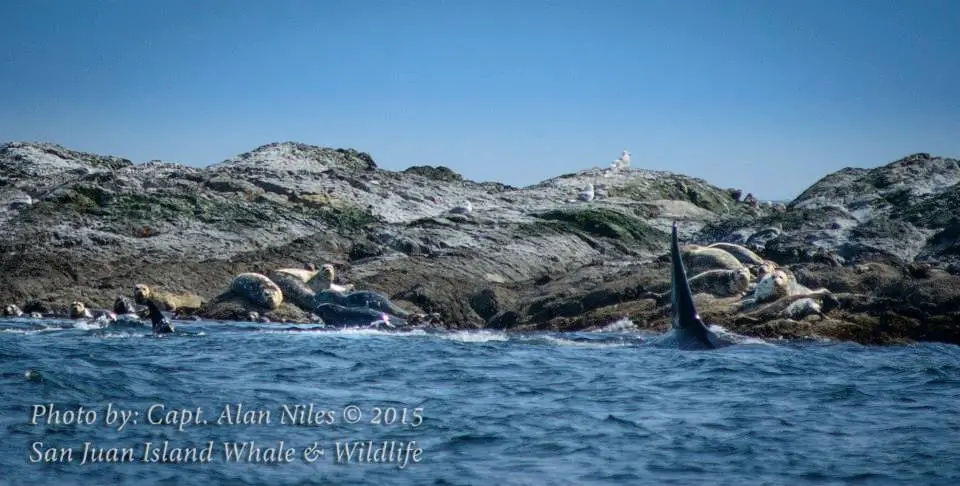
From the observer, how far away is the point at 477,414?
12.4 m

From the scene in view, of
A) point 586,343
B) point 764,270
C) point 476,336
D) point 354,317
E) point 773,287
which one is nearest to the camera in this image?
point 586,343

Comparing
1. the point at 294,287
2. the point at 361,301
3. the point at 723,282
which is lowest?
the point at 361,301

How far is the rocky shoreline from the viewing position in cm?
2344

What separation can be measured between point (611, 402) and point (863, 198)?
88.2ft

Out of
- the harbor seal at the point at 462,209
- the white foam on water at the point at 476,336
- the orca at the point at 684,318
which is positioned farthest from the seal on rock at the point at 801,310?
the harbor seal at the point at 462,209

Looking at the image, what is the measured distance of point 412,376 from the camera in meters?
15.1

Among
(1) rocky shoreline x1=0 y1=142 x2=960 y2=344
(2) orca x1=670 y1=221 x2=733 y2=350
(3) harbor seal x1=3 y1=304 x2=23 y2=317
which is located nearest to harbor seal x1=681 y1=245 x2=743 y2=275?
(1) rocky shoreline x1=0 y1=142 x2=960 y2=344

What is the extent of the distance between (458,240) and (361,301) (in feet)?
29.6

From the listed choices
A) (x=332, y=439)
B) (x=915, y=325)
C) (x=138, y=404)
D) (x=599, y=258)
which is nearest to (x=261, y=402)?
(x=138, y=404)

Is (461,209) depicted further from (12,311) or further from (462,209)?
(12,311)

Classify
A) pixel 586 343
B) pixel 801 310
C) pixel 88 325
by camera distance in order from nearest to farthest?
pixel 586 343
pixel 801 310
pixel 88 325

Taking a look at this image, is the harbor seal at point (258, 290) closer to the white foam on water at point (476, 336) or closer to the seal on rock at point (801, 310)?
the white foam on water at point (476, 336)

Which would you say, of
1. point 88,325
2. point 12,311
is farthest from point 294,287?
point 12,311

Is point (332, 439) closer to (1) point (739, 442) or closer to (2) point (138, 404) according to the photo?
(2) point (138, 404)
